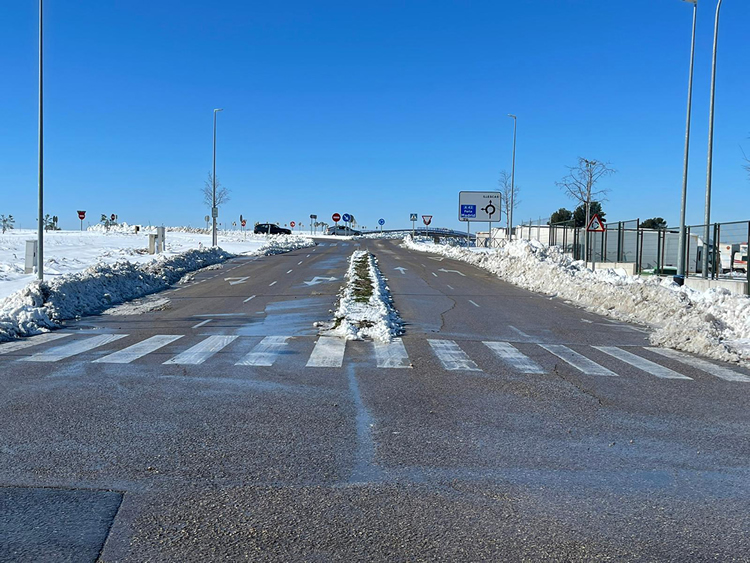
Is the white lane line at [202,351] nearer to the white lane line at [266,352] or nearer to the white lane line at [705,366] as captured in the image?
the white lane line at [266,352]

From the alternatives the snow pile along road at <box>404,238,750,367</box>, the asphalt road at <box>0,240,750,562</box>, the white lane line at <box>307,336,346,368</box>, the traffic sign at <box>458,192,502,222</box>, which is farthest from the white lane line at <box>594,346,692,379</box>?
the traffic sign at <box>458,192,502,222</box>

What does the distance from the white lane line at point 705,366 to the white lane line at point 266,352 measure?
685cm

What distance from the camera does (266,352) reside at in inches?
469

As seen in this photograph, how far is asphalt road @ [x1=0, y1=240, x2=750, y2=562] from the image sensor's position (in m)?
4.31

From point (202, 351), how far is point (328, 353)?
2235 mm

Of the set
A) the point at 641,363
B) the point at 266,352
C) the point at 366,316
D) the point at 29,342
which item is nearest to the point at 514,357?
the point at 641,363

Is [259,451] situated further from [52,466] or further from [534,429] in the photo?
[534,429]

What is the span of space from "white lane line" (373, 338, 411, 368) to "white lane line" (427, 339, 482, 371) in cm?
60

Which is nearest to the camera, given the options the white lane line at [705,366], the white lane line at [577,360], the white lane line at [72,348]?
the white lane line at [705,366]

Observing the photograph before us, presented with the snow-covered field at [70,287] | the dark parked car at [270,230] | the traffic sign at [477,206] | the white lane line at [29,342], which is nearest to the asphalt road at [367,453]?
the white lane line at [29,342]

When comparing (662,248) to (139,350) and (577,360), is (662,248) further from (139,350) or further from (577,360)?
(139,350)

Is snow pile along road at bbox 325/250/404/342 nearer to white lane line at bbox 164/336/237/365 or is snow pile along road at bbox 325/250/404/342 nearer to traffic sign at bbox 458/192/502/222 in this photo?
white lane line at bbox 164/336/237/365

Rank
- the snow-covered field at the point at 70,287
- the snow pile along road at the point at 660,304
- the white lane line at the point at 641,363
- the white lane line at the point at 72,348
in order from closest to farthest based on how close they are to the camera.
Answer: the white lane line at the point at 641,363 < the white lane line at the point at 72,348 < the snow pile along road at the point at 660,304 < the snow-covered field at the point at 70,287

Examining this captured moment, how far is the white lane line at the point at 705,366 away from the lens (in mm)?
10216
